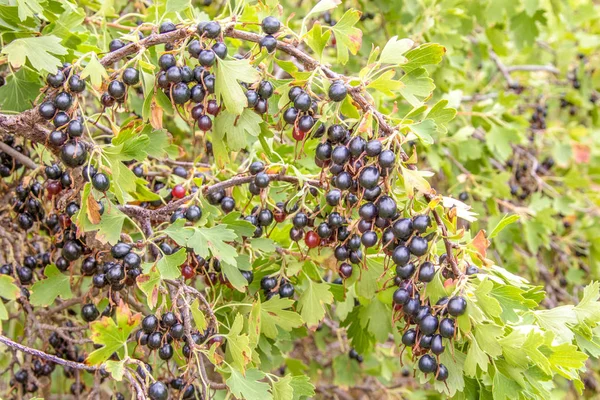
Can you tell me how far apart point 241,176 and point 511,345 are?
93 cm

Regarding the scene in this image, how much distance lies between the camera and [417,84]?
1.72 meters

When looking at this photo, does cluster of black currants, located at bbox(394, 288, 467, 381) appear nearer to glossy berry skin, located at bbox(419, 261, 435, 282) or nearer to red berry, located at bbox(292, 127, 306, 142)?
glossy berry skin, located at bbox(419, 261, 435, 282)

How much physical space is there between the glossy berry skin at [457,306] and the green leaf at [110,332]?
79 cm

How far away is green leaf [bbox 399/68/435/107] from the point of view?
5.59 ft

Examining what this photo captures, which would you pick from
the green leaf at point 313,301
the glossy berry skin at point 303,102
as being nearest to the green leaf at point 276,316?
the green leaf at point 313,301

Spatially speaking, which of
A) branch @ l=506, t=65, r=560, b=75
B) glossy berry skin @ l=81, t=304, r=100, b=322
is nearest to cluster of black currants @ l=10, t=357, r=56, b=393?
glossy berry skin @ l=81, t=304, r=100, b=322

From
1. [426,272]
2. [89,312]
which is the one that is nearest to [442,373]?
[426,272]

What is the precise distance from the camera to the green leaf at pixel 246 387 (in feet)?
5.22

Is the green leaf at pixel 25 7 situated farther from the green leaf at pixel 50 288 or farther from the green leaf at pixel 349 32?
the green leaf at pixel 349 32

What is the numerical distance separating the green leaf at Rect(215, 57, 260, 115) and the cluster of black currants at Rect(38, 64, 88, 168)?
1.24 ft

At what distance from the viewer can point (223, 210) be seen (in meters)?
2.01

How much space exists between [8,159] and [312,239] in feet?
3.72

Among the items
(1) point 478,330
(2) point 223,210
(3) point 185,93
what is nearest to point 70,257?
(2) point 223,210

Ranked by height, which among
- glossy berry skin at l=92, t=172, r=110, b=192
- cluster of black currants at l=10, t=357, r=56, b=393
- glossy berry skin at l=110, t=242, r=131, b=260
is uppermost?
glossy berry skin at l=92, t=172, r=110, b=192
